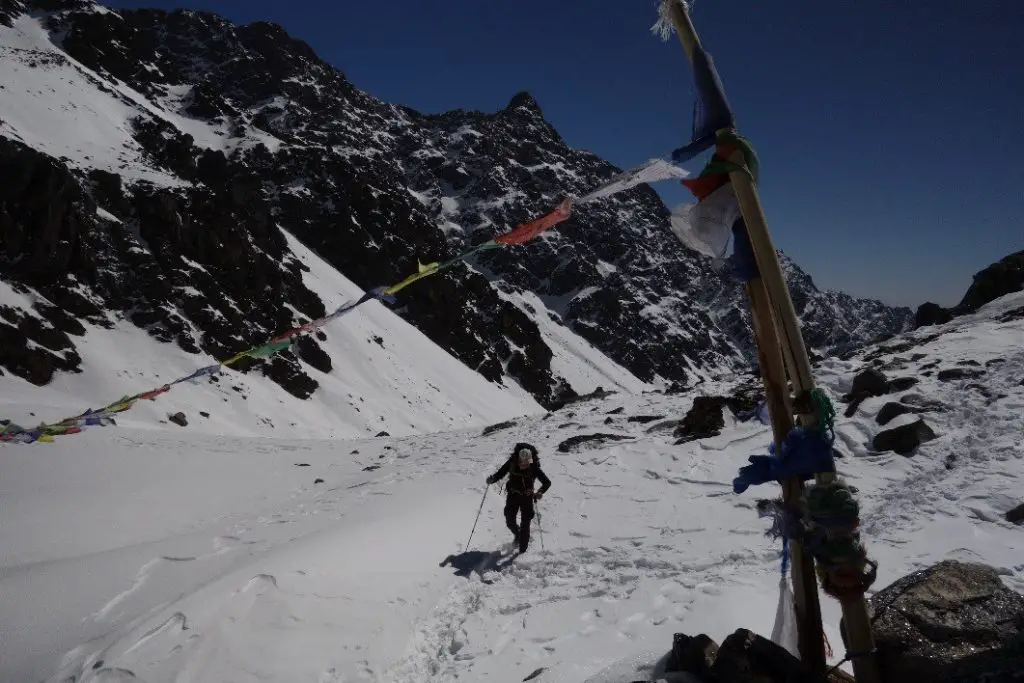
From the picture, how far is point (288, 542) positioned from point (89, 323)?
111ft

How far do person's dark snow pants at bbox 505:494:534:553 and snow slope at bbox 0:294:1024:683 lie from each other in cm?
25

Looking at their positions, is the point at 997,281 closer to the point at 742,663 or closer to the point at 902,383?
the point at 902,383

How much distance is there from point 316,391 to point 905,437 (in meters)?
40.0

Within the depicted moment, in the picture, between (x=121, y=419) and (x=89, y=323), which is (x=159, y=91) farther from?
(x=121, y=419)

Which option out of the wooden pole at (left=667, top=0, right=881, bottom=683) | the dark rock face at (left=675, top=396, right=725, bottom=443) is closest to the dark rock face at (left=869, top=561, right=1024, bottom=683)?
the wooden pole at (left=667, top=0, right=881, bottom=683)

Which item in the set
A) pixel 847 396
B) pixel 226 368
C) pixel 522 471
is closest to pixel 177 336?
pixel 226 368

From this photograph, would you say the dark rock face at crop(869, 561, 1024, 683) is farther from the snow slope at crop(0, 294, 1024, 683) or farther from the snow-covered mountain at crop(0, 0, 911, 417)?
the snow-covered mountain at crop(0, 0, 911, 417)

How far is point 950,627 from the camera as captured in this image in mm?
3096

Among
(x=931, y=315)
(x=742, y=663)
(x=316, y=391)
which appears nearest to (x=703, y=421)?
(x=742, y=663)

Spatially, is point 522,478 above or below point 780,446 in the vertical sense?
below

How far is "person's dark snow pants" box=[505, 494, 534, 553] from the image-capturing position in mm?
7605

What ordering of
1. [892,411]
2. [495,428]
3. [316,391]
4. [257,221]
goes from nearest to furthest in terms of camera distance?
[892,411]
[495,428]
[316,391]
[257,221]

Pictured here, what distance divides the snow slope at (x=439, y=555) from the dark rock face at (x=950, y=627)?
1274 millimetres

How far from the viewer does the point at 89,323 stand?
108ft
